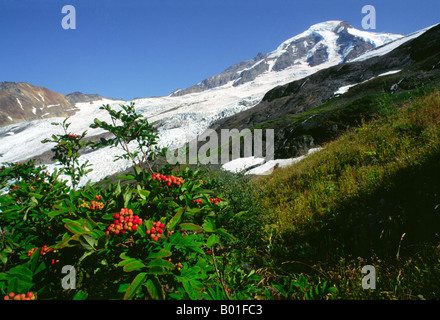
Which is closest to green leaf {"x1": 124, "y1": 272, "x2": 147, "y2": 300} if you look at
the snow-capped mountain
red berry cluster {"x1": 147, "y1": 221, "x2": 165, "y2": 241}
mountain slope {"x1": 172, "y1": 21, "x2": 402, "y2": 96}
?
red berry cluster {"x1": 147, "y1": 221, "x2": 165, "y2": 241}

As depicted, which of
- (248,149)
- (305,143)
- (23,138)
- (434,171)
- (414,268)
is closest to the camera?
(414,268)

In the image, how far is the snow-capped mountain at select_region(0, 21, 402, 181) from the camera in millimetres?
40000

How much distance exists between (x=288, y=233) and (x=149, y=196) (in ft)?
10.1

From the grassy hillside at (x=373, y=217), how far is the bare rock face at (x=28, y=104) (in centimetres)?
12156

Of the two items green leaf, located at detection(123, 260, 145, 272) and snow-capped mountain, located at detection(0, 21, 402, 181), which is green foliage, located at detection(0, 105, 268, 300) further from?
snow-capped mountain, located at detection(0, 21, 402, 181)

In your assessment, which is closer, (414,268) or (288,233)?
(414,268)

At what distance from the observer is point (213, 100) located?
198ft

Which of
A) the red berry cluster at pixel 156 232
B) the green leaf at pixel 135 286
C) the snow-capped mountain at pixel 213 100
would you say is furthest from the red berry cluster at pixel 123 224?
the snow-capped mountain at pixel 213 100

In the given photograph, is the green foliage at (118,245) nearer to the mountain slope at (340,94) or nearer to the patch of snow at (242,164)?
the mountain slope at (340,94)

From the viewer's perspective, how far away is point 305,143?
1238cm
